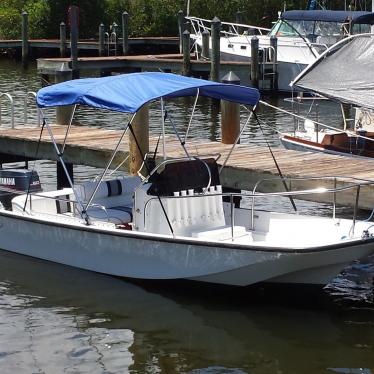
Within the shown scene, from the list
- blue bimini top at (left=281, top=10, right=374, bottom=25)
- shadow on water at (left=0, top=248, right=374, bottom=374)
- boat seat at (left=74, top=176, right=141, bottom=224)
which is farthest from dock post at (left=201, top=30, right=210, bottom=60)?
shadow on water at (left=0, top=248, right=374, bottom=374)

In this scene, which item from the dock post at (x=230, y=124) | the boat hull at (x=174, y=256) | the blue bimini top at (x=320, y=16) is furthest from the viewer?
the blue bimini top at (x=320, y=16)

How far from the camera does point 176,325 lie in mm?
12250

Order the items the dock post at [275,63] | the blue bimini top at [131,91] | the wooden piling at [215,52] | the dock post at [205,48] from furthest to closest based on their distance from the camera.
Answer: the dock post at [205,48]
the dock post at [275,63]
the wooden piling at [215,52]
the blue bimini top at [131,91]

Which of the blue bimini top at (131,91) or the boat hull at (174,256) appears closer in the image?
the boat hull at (174,256)

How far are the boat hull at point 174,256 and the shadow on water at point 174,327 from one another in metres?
0.28

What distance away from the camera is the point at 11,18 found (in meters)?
54.0

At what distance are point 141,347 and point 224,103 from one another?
294 inches

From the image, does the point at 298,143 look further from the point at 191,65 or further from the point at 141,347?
the point at 191,65

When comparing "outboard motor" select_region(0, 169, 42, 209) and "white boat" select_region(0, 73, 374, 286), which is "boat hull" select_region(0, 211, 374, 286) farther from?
"outboard motor" select_region(0, 169, 42, 209)

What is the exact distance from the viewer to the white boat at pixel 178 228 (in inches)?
488

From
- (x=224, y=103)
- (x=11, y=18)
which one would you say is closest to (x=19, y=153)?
(x=224, y=103)

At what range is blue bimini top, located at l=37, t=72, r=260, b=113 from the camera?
43.0 feet

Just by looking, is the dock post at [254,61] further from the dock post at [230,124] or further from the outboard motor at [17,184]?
the outboard motor at [17,184]

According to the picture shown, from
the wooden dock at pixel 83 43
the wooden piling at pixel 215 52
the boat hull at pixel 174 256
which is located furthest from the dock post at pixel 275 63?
the boat hull at pixel 174 256
